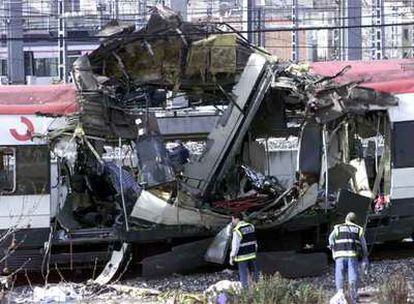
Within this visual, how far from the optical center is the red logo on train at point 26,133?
14.1 meters

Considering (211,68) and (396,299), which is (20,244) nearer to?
(211,68)

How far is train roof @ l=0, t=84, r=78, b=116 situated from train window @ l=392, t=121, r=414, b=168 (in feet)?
19.9

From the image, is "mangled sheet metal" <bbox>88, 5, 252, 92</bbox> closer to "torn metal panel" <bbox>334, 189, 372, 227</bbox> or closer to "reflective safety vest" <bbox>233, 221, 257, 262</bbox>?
"torn metal panel" <bbox>334, 189, 372, 227</bbox>

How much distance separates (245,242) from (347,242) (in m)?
1.91

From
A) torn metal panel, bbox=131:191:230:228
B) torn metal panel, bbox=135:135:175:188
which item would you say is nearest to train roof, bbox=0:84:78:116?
torn metal panel, bbox=135:135:175:188

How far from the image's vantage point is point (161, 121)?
19.0m

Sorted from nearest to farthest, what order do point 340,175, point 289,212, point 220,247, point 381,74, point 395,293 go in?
point 395,293
point 220,247
point 289,212
point 340,175
point 381,74

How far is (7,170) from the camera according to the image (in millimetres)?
14188

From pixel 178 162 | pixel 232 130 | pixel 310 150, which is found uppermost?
pixel 232 130

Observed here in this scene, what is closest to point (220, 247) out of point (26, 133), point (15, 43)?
point (26, 133)

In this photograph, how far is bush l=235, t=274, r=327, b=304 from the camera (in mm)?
8438

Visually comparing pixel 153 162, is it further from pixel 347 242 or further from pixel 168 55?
pixel 347 242

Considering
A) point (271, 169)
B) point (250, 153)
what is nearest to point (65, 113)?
point (250, 153)

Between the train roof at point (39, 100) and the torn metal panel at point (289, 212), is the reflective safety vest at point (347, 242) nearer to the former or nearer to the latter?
the torn metal panel at point (289, 212)
